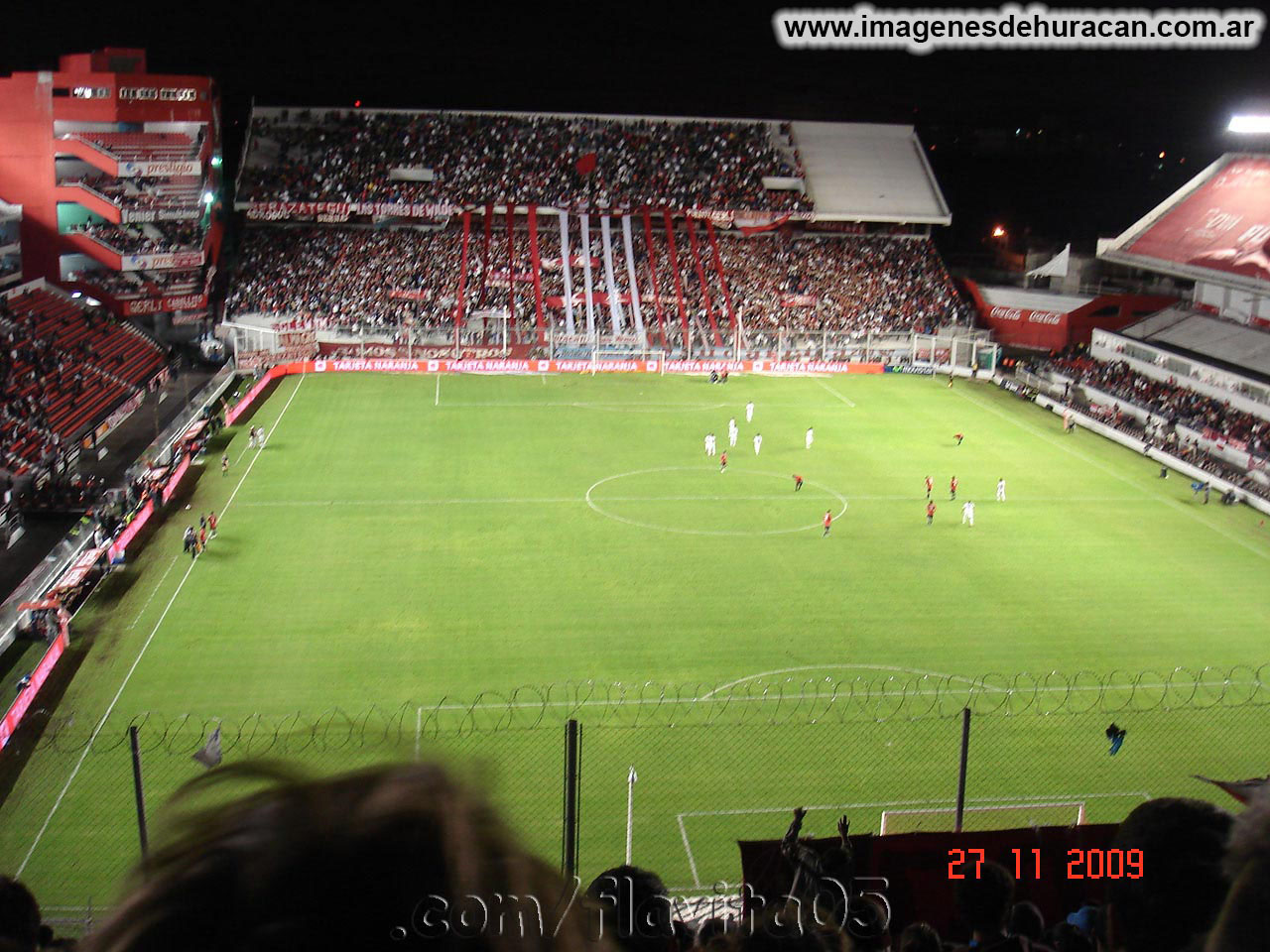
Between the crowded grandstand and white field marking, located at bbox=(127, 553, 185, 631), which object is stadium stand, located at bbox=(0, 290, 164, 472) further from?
white field marking, located at bbox=(127, 553, 185, 631)

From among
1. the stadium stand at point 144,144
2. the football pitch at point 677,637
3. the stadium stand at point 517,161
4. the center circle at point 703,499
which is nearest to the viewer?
the football pitch at point 677,637

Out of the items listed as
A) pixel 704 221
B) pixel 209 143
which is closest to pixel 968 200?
pixel 704 221

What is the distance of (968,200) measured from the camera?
82188 millimetres

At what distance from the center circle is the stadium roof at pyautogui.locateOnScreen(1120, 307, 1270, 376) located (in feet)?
70.4

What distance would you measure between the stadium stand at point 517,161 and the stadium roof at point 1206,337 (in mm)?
23753

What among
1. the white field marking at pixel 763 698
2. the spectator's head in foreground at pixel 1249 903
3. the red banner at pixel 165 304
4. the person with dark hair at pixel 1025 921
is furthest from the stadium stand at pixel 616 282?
the spectator's head in foreground at pixel 1249 903

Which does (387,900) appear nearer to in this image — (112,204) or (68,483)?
(68,483)

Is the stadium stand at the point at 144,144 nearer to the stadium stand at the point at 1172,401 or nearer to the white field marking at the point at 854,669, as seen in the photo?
the stadium stand at the point at 1172,401

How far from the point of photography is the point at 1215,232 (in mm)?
50188

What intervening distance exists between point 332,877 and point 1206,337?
54.7 m

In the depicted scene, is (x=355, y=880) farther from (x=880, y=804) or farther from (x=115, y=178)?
(x=115, y=178)

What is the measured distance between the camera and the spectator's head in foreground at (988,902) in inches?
244

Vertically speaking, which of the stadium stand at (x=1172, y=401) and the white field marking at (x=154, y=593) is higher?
the stadium stand at (x=1172, y=401)

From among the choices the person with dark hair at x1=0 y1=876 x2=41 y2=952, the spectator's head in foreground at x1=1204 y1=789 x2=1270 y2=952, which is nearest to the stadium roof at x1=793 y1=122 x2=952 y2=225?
the person with dark hair at x1=0 y1=876 x2=41 y2=952
